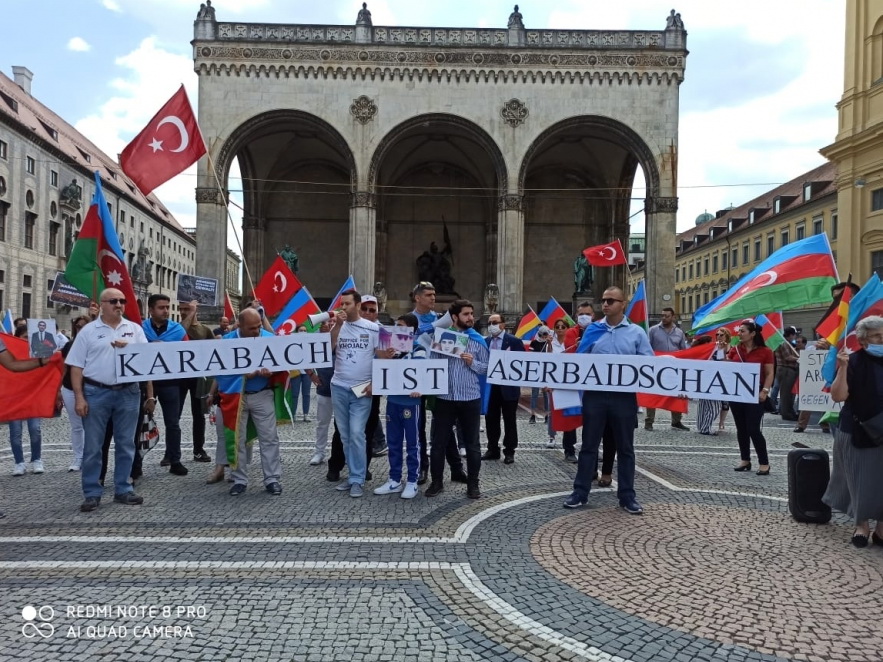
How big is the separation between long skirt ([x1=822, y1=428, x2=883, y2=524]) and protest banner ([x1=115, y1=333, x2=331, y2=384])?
4.88 meters

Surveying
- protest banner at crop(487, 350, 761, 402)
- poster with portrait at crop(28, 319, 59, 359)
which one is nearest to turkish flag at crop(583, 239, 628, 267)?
protest banner at crop(487, 350, 761, 402)

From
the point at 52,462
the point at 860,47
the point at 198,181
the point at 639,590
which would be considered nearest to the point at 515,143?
the point at 198,181

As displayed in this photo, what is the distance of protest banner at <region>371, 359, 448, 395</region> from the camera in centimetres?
643

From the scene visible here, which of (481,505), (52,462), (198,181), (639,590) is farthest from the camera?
(198,181)

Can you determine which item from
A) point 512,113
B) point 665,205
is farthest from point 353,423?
point 665,205

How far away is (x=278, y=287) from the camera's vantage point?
1029 cm

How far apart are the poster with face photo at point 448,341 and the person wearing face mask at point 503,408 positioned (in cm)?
162

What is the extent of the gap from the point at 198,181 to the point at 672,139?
69.4 ft

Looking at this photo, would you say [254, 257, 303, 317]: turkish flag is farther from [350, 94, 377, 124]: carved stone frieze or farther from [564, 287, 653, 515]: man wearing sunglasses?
[350, 94, 377, 124]: carved stone frieze

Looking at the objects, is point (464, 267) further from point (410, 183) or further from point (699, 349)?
point (699, 349)

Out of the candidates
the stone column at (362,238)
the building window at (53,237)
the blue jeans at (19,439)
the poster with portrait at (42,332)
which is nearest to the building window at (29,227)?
the building window at (53,237)

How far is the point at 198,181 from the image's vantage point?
2831 cm

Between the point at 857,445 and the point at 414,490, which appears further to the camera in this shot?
the point at 414,490

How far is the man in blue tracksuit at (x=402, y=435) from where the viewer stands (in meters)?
6.47
